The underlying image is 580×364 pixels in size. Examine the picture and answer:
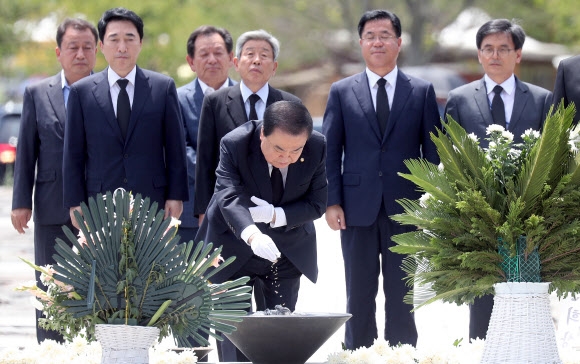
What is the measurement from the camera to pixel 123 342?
12.8 feet

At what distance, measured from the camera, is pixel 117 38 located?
21.9 ft

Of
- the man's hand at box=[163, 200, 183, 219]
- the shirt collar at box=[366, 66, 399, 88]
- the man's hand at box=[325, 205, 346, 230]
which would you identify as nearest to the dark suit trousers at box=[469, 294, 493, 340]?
the man's hand at box=[325, 205, 346, 230]

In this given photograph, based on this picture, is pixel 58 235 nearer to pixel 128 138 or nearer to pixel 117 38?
pixel 128 138

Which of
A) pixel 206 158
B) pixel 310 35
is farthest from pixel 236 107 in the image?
pixel 310 35

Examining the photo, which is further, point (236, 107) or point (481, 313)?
point (236, 107)

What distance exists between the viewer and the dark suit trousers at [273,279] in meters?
5.67

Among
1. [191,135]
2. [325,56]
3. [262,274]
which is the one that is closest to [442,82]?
[325,56]

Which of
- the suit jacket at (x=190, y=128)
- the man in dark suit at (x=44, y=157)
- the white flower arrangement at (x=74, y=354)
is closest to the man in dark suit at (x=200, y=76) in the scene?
the suit jacket at (x=190, y=128)

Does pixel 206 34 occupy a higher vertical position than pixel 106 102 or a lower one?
higher

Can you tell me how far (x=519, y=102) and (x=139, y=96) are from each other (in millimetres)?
2270

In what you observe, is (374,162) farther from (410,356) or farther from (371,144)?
(410,356)

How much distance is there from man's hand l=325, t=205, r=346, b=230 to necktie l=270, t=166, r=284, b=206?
1.21m

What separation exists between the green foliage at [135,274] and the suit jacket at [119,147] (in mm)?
2473

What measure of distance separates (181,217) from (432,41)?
27001 millimetres
